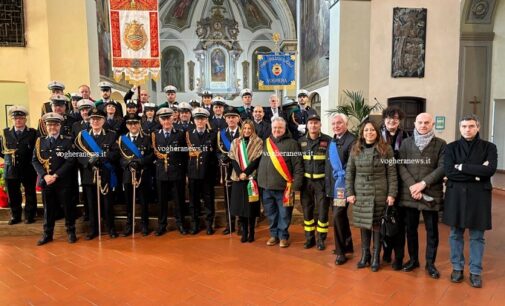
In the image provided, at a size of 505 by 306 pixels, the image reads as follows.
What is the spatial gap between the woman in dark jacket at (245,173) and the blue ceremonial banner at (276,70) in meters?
2.94

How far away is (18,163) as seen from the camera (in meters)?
5.43

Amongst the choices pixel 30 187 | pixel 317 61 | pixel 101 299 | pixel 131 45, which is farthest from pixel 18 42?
pixel 317 61

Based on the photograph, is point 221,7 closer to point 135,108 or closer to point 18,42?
point 18,42

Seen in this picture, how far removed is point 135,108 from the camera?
236 inches

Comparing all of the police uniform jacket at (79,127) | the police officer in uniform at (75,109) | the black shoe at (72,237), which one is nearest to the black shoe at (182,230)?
the black shoe at (72,237)

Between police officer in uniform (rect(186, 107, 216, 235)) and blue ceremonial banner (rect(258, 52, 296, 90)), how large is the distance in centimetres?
267

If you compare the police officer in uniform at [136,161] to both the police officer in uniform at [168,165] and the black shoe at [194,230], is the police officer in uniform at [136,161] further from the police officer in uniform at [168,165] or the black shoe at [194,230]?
the black shoe at [194,230]

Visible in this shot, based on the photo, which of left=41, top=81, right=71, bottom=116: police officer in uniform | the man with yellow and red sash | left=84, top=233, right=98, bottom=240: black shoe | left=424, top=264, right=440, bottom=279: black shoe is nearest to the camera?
left=424, top=264, right=440, bottom=279: black shoe

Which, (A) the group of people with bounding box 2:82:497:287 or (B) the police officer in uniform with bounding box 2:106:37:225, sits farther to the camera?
(B) the police officer in uniform with bounding box 2:106:37:225

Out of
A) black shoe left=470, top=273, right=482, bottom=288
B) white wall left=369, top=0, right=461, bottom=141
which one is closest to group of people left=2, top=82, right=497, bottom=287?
black shoe left=470, top=273, right=482, bottom=288

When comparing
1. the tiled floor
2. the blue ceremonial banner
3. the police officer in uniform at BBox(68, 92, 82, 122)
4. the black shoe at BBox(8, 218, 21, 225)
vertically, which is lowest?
the tiled floor

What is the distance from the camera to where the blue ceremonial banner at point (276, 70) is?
776 cm

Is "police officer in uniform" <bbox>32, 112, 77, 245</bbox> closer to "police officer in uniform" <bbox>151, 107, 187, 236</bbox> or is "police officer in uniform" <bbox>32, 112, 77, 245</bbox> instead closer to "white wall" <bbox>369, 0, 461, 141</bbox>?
"police officer in uniform" <bbox>151, 107, 187, 236</bbox>

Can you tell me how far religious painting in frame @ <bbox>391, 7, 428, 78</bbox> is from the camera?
9.34 metres
